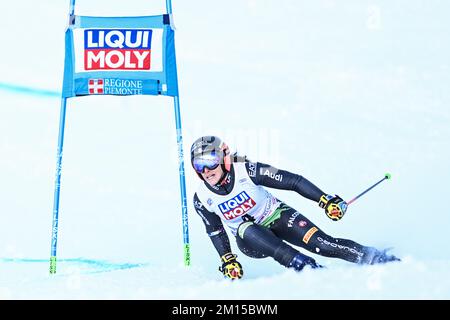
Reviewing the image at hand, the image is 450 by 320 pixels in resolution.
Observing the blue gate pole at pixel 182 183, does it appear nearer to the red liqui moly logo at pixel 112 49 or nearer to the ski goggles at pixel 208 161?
the red liqui moly logo at pixel 112 49

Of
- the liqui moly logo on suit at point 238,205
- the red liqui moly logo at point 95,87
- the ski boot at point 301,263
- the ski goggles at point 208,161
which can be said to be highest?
the red liqui moly logo at point 95,87

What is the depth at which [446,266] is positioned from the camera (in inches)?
203

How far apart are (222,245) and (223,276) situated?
315mm

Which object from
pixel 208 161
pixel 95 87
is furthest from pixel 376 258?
pixel 95 87

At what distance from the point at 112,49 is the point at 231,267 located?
214 centimetres

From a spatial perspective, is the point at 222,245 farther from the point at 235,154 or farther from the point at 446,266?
the point at 446,266

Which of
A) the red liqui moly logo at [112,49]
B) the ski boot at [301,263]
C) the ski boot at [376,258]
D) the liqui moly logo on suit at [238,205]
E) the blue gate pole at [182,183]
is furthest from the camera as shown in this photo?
the blue gate pole at [182,183]

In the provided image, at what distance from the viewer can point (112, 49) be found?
6.14 meters

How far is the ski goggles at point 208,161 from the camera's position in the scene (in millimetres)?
5371

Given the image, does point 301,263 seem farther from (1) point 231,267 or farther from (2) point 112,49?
(2) point 112,49

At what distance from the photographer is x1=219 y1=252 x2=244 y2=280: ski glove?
554 centimetres

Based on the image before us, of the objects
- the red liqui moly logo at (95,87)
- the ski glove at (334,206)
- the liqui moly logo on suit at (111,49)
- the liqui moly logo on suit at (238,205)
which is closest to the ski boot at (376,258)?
the ski glove at (334,206)
